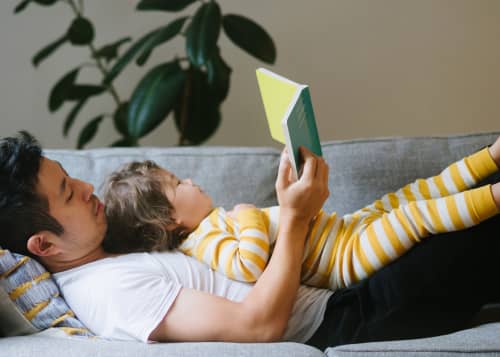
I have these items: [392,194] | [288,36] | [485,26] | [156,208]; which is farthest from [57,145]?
[485,26]

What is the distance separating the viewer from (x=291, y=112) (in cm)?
104

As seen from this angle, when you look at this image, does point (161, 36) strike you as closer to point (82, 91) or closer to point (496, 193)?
point (82, 91)

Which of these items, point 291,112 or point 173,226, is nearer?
point 291,112

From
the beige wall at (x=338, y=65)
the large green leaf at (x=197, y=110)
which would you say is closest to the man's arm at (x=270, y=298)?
the large green leaf at (x=197, y=110)

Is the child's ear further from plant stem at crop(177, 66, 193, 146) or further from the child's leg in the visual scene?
plant stem at crop(177, 66, 193, 146)

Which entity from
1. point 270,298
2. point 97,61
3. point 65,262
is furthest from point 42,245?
point 97,61

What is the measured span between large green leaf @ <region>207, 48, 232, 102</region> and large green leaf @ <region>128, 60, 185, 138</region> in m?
0.10

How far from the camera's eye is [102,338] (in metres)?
1.14

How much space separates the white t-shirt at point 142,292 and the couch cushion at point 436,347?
0.67ft

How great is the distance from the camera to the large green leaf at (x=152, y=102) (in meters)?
2.02

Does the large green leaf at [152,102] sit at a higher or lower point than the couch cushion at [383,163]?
higher

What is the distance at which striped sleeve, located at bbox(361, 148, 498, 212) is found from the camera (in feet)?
4.41

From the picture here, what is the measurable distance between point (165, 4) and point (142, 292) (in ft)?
3.97

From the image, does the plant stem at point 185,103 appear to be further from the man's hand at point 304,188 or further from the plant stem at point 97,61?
the man's hand at point 304,188
